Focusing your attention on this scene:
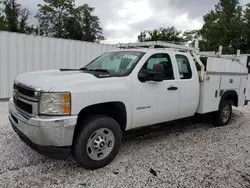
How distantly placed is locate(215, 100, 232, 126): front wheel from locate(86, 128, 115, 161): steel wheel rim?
3389 millimetres

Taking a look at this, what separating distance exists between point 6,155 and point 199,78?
4020 millimetres

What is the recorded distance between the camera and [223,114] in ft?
18.3

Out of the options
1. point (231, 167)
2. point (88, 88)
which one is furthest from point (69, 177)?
point (231, 167)

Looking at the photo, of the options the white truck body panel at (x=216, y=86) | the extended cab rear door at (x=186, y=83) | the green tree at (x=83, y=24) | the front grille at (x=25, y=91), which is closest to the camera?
the front grille at (x=25, y=91)

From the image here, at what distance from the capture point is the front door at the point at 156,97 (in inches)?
137

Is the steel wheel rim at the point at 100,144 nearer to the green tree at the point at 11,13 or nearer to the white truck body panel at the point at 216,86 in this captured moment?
the white truck body panel at the point at 216,86

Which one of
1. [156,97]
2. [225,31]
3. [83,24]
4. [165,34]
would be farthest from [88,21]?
[156,97]

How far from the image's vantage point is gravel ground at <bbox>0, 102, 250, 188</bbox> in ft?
9.29

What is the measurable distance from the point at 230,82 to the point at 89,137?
4143 millimetres

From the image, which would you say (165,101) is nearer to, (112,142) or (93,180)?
(112,142)

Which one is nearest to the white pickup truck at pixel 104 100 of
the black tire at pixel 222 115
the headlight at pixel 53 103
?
the headlight at pixel 53 103

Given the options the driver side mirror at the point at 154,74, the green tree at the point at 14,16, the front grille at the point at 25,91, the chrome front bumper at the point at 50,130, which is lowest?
the chrome front bumper at the point at 50,130

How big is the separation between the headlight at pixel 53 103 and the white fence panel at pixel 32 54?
595 cm

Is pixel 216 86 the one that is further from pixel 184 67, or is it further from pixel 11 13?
pixel 11 13
